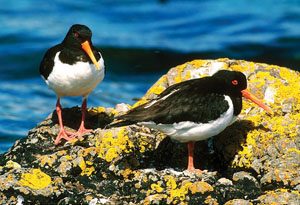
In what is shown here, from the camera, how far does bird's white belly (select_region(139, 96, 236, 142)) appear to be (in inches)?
314

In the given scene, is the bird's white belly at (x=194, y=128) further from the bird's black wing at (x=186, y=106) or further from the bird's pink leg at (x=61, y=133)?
the bird's pink leg at (x=61, y=133)

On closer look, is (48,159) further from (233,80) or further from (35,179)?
(233,80)

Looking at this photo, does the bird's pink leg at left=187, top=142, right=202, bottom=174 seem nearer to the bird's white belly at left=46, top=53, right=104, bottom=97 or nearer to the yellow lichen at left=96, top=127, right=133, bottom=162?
the yellow lichen at left=96, top=127, right=133, bottom=162

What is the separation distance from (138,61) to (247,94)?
461 inches

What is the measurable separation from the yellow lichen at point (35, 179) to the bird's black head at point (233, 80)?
206 cm

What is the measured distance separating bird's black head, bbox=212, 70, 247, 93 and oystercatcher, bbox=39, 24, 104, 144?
5.13 ft

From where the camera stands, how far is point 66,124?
31.8 ft

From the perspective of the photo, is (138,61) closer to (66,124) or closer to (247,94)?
(66,124)

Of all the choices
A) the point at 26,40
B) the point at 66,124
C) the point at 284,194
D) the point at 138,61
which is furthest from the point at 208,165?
the point at 26,40

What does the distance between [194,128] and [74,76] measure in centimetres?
180

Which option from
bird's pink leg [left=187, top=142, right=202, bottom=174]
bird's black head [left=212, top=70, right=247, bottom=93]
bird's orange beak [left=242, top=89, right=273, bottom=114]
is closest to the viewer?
bird's pink leg [left=187, top=142, right=202, bottom=174]

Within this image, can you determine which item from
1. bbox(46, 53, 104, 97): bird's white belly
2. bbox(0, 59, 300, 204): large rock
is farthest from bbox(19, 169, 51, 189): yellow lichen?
bbox(46, 53, 104, 97): bird's white belly

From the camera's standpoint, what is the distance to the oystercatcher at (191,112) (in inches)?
314

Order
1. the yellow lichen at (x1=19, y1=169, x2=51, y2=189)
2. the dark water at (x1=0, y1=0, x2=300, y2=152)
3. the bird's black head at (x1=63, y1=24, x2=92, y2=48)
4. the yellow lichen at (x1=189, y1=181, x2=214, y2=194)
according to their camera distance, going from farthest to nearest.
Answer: the dark water at (x1=0, y1=0, x2=300, y2=152) → the bird's black head at (x1=63, y1=24, x2=92, y2=48) → the yellow lichen at (x1=19, y1=169, x2=51, y2=189) → the yellow lichen at (x1=189, y1=181, x2=214, y2=194)
